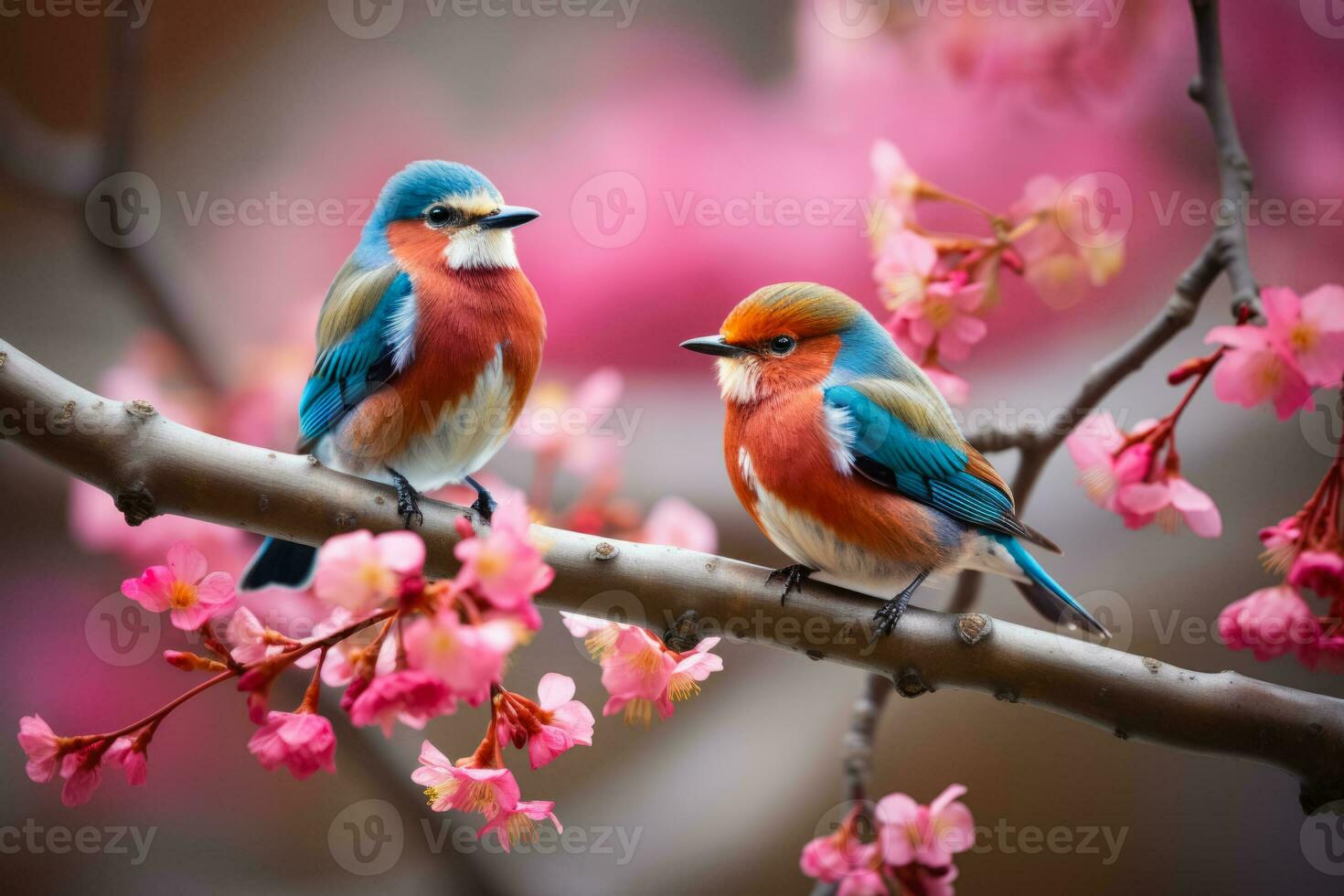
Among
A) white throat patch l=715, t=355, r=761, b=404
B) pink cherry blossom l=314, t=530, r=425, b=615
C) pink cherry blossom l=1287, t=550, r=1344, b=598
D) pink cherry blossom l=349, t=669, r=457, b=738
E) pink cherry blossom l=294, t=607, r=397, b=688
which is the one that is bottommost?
pink cherry blossom l=294, t=607, r=397, b=688

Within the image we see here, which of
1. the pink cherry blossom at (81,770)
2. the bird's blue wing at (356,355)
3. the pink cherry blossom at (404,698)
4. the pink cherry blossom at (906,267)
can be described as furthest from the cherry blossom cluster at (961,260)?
the pink cherry blossom at (81,770)

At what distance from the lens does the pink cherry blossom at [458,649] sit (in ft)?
1.25

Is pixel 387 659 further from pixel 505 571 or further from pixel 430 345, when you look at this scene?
pixel 430 345

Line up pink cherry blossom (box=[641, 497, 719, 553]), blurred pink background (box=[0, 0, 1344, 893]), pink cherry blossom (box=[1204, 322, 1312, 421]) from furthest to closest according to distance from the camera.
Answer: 1. blurred pink background (box=[0, 0, 1344, 893])
2. pink cherry blossom (box=[641, 497, 719, 553])
3. pink cherry blossom (box=[1204, 322, 1312, 421])

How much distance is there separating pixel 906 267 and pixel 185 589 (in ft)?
1.61

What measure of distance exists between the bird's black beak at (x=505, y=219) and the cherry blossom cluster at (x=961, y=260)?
27cm

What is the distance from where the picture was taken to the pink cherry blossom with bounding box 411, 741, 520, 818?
0.50 m

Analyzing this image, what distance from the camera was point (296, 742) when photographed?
438 mm

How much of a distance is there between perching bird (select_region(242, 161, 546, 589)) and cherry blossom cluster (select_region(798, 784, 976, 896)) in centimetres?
32

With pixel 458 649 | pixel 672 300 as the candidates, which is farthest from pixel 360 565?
pixel 672 300

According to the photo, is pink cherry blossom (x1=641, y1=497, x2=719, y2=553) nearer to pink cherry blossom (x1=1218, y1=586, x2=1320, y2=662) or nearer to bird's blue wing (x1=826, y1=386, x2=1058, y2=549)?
bird's blue wing (x1=826, y1=386, x2=1058, y2=549)

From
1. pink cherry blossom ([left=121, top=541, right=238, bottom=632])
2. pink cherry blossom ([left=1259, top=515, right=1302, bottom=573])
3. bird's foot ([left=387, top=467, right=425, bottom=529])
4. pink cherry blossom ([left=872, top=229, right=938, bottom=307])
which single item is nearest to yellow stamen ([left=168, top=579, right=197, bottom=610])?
pink cherry blossom ([left=121, top=541, right=238, bottom=632])

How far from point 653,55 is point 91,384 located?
862 mm

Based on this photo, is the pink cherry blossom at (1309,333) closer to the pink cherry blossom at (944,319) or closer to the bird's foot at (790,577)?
the pink cherry blossom at (944,319)
